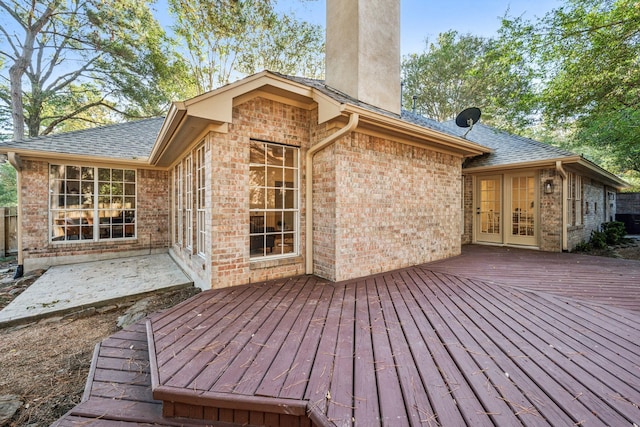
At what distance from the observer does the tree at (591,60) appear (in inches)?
217

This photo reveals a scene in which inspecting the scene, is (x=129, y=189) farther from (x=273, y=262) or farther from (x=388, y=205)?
(x=388, y=205)

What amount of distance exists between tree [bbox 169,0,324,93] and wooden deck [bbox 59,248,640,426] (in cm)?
1366

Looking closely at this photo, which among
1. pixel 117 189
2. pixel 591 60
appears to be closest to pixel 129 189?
pixel 117 189

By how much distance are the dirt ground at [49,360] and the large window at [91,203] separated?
9.32 feet

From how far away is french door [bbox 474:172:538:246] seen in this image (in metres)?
7.13

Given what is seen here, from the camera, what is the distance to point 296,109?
14.3 ft

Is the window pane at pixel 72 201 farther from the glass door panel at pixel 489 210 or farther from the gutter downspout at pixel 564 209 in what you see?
the gutter downspout at pixel 564 209

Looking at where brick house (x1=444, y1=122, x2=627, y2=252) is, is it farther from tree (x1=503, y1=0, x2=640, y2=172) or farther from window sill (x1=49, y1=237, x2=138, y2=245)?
window sill (x1=49, y1=237, x2=138, y2=245)

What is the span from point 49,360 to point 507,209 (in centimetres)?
975

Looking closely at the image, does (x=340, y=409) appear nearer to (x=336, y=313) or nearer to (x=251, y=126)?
(x=336, y=313)

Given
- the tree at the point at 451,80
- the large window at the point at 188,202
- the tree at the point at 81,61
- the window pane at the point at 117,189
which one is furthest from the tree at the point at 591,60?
the tree at the point at 81,61

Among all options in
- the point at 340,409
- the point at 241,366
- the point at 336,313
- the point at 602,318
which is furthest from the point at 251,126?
the point at 602,318

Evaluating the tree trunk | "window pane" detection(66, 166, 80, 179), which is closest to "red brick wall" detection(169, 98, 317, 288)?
"window pane" detection(66, 166, 80, 179)

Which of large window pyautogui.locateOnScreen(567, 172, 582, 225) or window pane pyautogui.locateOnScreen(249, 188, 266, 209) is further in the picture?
large window pyautogui.locateOnScreen(567, 172, 582, 225)
